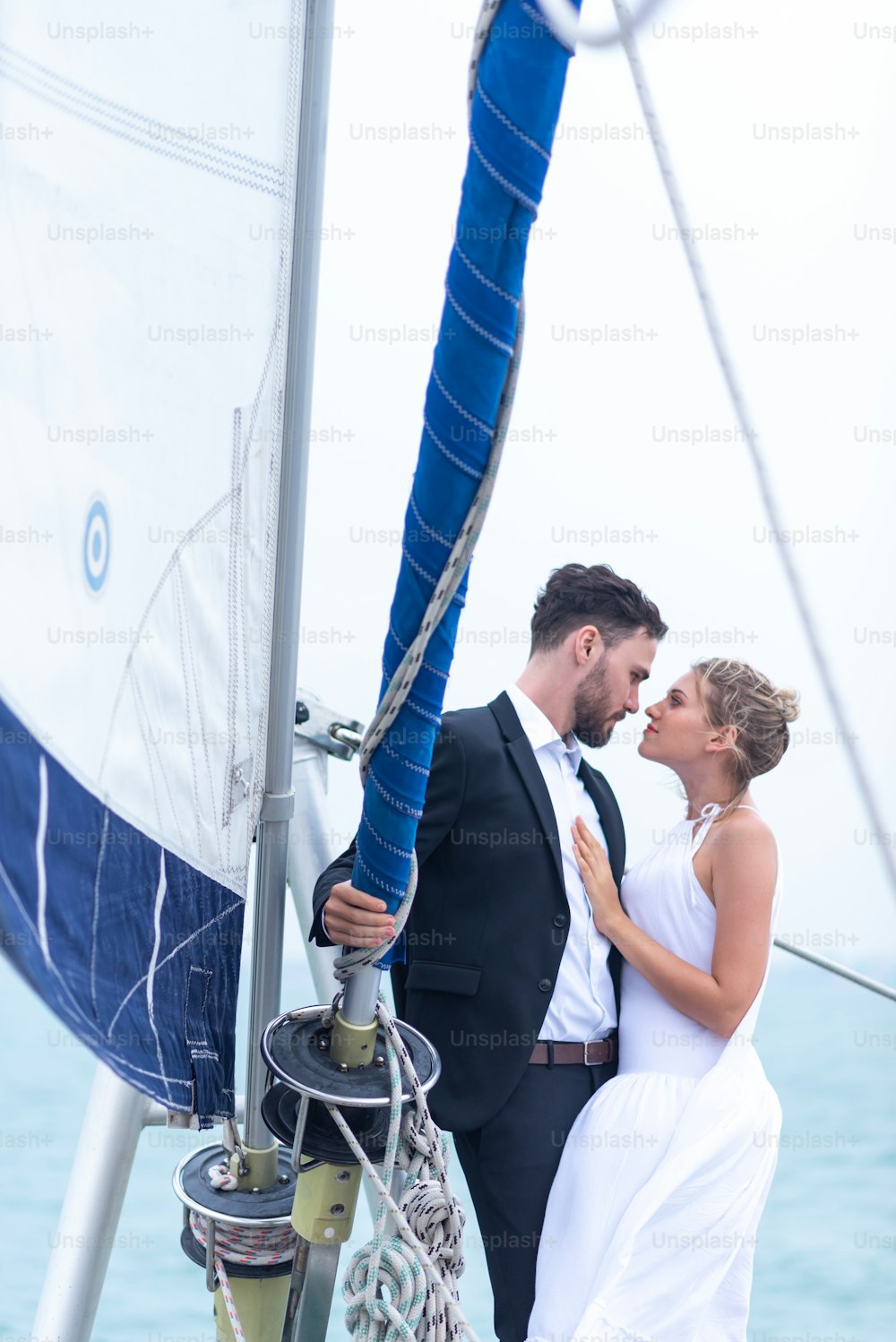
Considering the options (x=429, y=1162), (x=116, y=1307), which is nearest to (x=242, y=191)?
(x=429, y=1162)

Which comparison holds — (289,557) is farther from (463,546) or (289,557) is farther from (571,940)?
(571,940)

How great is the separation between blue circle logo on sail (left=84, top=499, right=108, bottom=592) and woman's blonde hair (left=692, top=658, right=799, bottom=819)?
3.02 feet

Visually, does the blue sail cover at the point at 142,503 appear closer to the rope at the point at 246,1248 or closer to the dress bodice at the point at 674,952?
the rope at the point at 246,1248

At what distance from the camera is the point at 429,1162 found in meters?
1.05

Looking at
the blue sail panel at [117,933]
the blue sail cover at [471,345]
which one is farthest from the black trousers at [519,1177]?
the blue sail cover at [471,345]

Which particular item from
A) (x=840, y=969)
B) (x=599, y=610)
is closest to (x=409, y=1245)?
(x=599, y=610)

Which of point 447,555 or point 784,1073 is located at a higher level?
point 447,555

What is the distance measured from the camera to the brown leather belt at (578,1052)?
1545mm

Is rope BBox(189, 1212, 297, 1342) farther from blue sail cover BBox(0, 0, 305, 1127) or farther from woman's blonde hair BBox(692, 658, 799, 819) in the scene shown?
woman's blonde hair BBox(692, 658, 799, 819)

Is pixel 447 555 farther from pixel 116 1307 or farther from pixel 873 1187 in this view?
Result: pixel 873 1187

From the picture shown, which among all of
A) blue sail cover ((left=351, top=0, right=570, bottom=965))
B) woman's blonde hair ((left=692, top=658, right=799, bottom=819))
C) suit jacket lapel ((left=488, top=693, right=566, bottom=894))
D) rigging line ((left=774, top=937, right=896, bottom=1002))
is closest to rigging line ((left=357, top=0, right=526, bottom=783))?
blue sail cover ((left=351, top=0, right=570, bottom=965))

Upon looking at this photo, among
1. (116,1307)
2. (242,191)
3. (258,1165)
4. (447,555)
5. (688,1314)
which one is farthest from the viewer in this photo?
(116,1307)

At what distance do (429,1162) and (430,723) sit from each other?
375mm

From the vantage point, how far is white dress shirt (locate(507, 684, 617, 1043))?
1.56 metres
